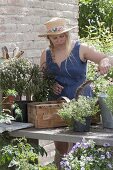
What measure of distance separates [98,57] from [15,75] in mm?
707

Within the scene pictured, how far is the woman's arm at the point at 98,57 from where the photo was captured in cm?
350

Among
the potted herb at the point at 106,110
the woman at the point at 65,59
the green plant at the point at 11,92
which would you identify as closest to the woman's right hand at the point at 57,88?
the woman at the point at 65,59

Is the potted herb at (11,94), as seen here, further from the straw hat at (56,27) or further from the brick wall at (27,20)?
the brick wall at (27,20)

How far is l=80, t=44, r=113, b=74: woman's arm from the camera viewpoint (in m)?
3.50

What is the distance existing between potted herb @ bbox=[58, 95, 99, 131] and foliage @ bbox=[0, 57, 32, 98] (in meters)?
0.40

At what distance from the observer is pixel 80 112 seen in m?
3.25

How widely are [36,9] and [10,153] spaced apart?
222 cm

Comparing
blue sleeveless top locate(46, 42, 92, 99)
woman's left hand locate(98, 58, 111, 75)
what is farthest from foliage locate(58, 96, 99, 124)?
blue sleeveless top locate(46, 42, 92, 99)

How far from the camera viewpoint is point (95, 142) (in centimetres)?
311

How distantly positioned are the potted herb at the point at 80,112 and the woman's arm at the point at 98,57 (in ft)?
1.01

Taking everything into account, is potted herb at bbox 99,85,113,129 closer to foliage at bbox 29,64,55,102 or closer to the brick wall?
foliage at bbox 29,64,55,102

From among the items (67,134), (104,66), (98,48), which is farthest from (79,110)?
(98,48)

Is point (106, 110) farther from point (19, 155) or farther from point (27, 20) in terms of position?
point (27, 20)

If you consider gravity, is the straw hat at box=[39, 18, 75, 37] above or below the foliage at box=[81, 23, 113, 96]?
above
